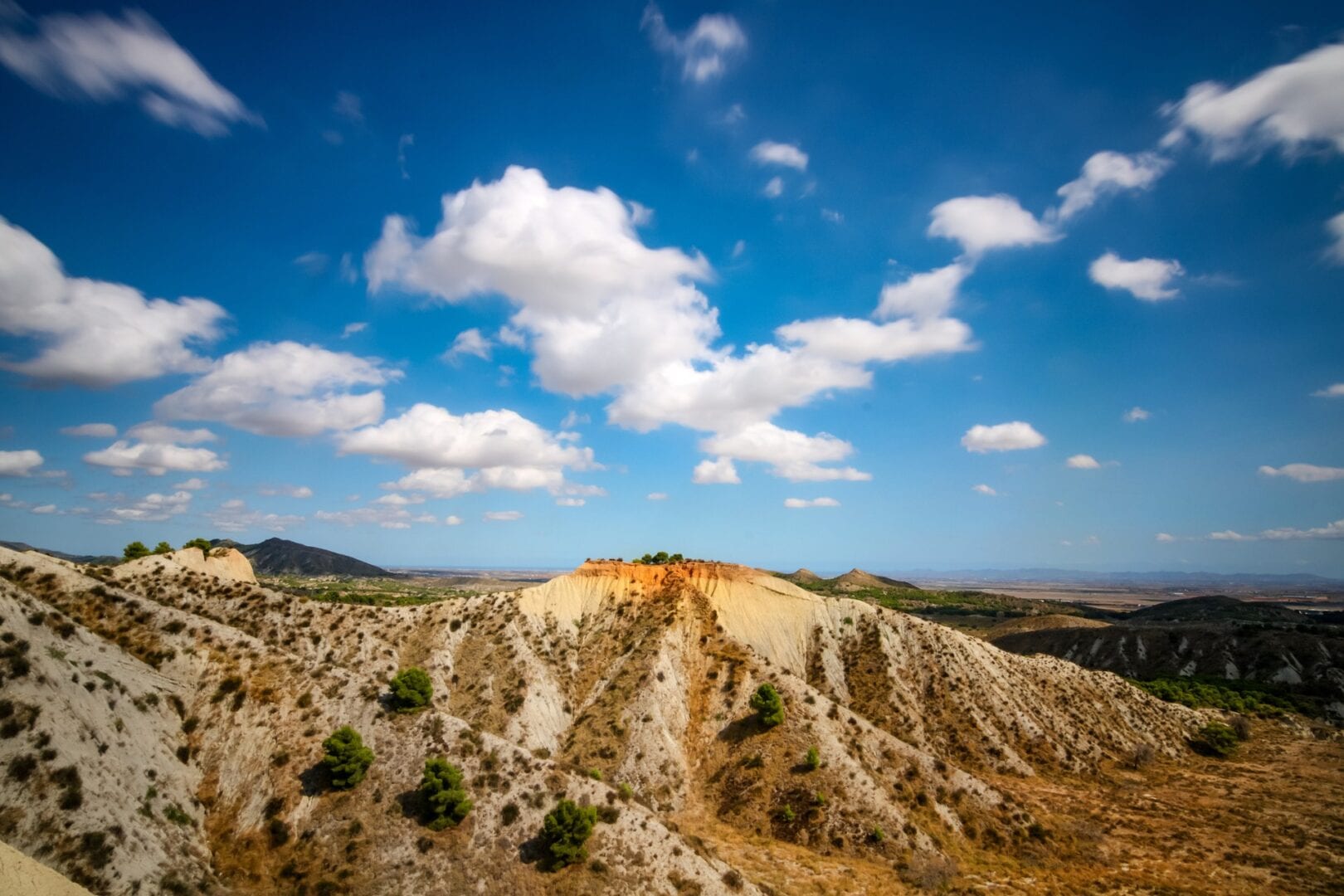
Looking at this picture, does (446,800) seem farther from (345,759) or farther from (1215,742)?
(1215,742)

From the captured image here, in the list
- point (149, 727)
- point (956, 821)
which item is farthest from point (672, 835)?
point (149, 727)

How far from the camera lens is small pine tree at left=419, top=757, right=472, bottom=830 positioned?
32.1 meters

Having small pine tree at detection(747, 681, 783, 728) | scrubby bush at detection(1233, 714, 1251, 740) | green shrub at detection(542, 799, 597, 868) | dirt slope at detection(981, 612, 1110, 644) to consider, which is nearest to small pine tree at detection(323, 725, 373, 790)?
green shrub at detection(542, 799, 597, 868)

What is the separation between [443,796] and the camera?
32.2 metres

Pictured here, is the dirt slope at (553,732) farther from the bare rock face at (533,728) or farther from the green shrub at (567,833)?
the green shrub at (567,833)

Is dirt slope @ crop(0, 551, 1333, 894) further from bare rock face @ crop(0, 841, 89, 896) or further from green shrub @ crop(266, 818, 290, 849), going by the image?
bare rock face @ crop(0, 841, 89, 896)

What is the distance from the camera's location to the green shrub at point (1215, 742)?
62219 mm

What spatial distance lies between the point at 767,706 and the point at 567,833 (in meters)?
24.5

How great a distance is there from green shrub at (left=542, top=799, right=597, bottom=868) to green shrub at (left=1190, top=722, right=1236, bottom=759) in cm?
7118

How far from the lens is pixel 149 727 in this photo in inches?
1248

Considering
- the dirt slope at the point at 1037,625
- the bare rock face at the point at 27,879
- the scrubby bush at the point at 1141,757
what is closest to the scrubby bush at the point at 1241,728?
the scrubby bush at the point at 1141,757

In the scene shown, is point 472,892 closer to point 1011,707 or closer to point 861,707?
point 861,707

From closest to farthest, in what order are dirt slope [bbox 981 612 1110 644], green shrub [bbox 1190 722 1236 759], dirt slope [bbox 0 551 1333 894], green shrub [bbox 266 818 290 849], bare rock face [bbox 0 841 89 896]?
1. bare rock face [bbox 0 841 89 896]
2. dirt slope [bbox 0 551 1333 894]
3. green shrub [bbox 266 818 290 849]
4. green shrub [bbox 1190 722 1236 759]
5. dirt slope [bbox 981 612 1110 644]

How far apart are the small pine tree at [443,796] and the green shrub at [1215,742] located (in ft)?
255
